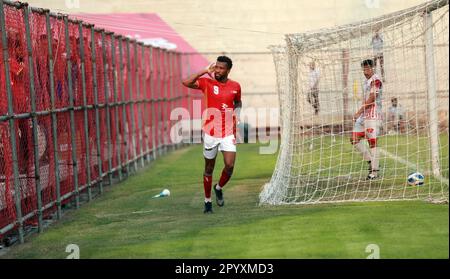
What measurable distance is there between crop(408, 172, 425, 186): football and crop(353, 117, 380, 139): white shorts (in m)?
1.53

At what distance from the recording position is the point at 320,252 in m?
9.34

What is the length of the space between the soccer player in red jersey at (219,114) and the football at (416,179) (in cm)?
302

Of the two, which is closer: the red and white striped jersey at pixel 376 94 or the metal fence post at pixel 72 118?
the metal fence post at pixel 72 118

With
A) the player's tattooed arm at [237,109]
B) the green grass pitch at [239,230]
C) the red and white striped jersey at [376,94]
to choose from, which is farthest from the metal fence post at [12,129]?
the red and white striped jersey at [376,94]

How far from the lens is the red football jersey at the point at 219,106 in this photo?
41.5ft

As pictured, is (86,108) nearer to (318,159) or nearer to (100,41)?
(100,41)

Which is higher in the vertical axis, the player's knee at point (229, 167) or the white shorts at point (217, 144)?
the white shorts at point (217, 144)

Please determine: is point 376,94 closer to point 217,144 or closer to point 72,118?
point 217,144

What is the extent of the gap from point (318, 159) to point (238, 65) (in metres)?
15.6

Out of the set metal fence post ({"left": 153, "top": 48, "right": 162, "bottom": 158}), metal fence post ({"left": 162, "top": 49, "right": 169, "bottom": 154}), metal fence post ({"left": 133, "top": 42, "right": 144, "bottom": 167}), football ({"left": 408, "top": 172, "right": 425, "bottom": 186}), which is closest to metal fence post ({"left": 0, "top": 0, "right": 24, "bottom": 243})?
football ({"left": 408, "top": 172, "right": 425, "bottom": 186})

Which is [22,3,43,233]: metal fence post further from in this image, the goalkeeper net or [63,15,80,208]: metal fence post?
the goalkeeper net

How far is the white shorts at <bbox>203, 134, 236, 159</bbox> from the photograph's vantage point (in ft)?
41.7

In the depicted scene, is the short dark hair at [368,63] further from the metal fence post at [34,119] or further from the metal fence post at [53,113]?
the metal fence post at [34,119]

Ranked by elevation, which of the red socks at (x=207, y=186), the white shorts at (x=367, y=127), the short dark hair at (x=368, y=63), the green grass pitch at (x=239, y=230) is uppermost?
the short dark hair at (x=368, y=63)
